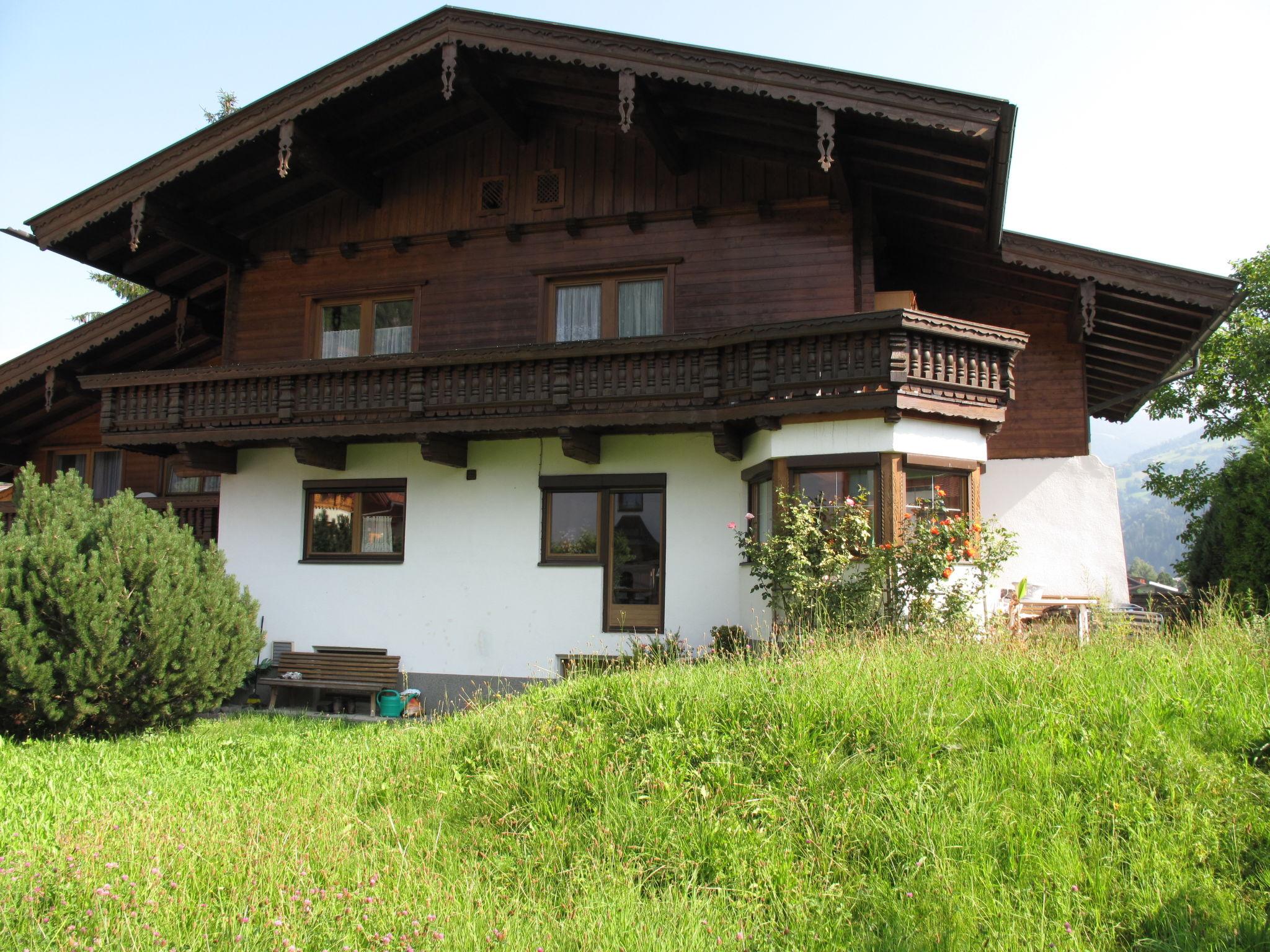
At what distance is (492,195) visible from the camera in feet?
50.5

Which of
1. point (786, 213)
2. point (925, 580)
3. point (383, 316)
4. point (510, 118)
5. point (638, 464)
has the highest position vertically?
point (510, 118)

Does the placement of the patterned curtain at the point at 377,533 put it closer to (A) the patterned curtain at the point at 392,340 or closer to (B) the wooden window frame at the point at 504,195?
(A) the patterned curtain at the point at 392,340

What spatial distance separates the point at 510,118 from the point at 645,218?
97.8 inches

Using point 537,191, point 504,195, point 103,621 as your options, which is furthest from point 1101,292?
point 103,621

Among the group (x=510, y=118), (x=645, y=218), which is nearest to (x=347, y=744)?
(x=645, y=218)

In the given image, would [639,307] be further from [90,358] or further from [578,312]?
[90,358]

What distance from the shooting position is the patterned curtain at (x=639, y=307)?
14414 millimetres

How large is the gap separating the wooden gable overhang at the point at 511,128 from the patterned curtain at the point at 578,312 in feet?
6.97

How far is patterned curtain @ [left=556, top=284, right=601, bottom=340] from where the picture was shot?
48.2 ft

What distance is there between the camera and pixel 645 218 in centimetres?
1449

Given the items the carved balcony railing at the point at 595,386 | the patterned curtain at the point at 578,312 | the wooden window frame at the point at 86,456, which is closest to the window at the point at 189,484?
the wooden window frame at the point at 86,456

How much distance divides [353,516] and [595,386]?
15.5 feet

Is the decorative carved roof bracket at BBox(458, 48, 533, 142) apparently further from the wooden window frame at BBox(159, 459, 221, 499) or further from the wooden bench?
the wooden bench

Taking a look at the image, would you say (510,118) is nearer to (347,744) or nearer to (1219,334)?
(347,744)
